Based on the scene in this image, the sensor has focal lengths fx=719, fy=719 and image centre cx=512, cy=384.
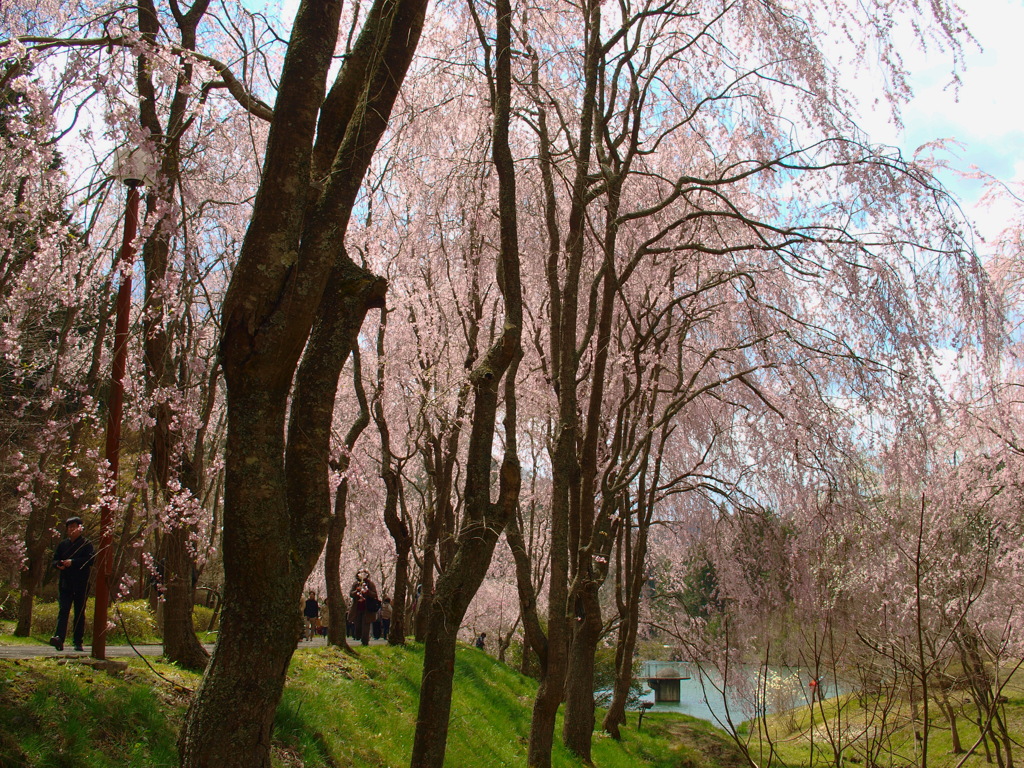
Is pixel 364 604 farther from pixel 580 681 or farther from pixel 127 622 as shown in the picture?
pixel 580 681

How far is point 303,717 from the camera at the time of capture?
20.4ft

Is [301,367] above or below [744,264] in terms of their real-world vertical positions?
below

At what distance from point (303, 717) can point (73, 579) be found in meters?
3.85

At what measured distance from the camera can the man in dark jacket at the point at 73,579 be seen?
790 centimetres

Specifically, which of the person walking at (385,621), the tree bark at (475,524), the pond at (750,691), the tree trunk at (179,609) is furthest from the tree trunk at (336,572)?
the person walking at (385,621)

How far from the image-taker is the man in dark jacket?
790 cm

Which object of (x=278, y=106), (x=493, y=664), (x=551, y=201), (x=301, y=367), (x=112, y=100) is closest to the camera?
(x=278, y=106)

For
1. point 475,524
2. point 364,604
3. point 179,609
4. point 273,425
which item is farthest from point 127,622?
point 273,425

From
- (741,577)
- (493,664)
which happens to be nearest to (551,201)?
(741,577)

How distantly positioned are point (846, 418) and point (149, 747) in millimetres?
8905

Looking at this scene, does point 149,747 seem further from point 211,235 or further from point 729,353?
point 729,353

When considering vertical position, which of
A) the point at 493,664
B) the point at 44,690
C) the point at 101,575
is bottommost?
the point at 493,664

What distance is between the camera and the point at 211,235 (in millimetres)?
9953

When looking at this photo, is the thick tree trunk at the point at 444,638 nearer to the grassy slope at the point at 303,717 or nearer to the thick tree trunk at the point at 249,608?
the grassy slope at the point at 303,717
